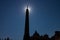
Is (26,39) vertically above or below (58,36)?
below

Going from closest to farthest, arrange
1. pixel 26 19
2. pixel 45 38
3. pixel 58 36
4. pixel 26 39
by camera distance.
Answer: pixel 58 36 → pixel 45 38 → pixel 26 39 → pixel 26 19

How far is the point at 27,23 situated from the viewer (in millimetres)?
121062

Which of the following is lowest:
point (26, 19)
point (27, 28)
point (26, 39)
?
point (26, 39)

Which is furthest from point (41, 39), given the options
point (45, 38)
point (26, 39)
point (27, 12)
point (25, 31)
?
point (27, 12)

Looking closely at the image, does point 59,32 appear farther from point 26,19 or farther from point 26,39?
point 26,19

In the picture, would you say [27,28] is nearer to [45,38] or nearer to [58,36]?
[45,38]

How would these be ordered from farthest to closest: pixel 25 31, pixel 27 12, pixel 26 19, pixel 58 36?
1. pixel 27 12
2. pixel 26 19
3. pixel 25 31
4. pixel 58 36

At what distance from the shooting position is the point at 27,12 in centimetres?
14012

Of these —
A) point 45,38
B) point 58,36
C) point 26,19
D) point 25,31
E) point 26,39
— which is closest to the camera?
point 58,36

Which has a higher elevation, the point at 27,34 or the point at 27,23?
the point at 27,23

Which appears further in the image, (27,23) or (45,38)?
(27,23)

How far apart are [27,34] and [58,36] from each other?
66.8 metres

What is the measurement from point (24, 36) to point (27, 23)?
53.5ft

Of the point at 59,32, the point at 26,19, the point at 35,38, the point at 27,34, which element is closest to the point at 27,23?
the point at 26,19
